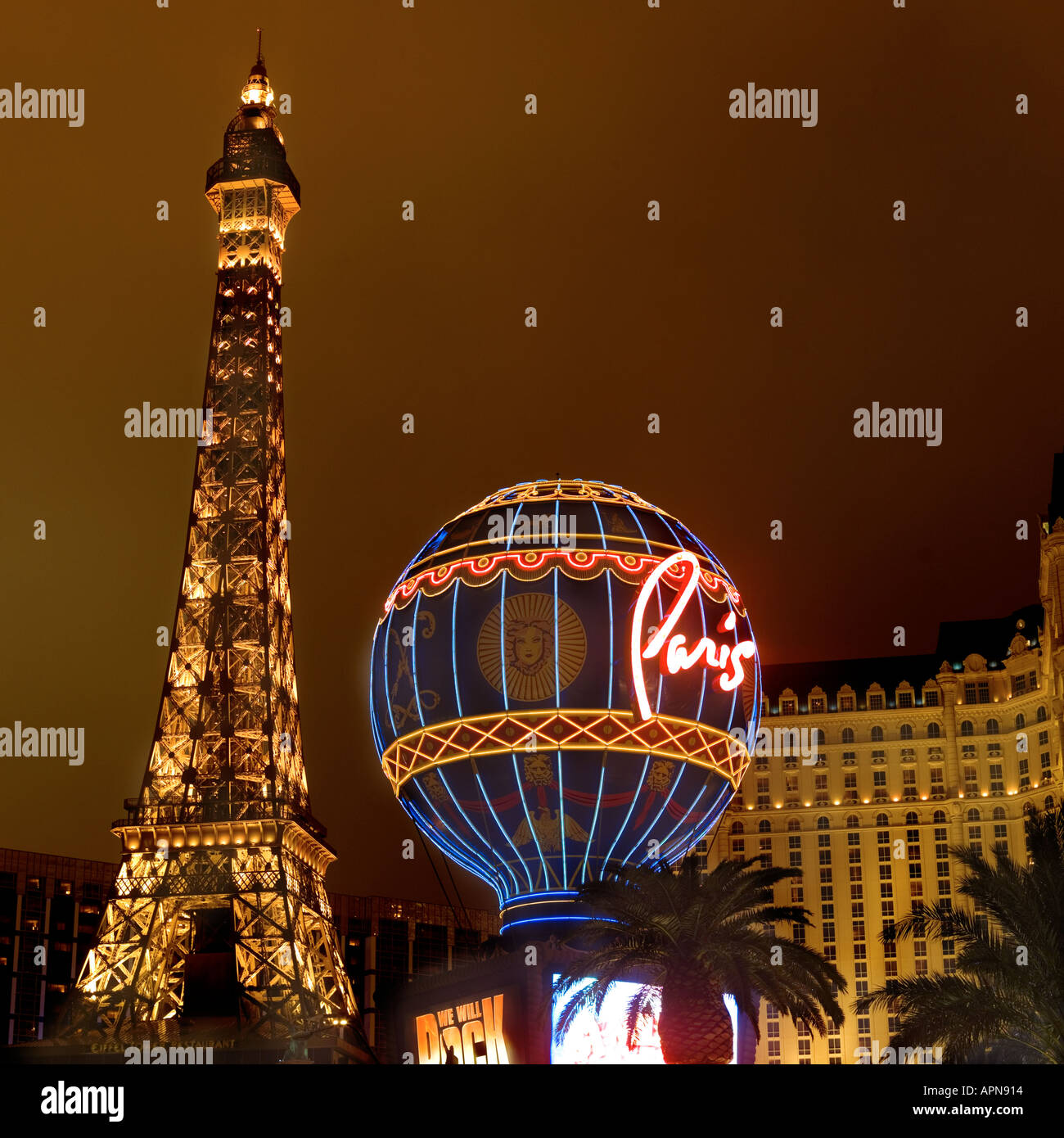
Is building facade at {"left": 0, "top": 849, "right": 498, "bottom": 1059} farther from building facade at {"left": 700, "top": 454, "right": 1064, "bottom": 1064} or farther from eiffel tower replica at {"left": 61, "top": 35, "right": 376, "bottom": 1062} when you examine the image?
eiffel tower replica at {"left": 61, "top": 35, "right": 376, "bottom": 1062}

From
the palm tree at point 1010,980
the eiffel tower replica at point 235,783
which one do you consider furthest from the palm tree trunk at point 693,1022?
the eiffel tower replica at point 235,783

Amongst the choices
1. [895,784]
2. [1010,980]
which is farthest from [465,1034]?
[895,784]

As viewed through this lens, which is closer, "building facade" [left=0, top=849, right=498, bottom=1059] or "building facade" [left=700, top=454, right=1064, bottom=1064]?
"building facade" [left=700, top=454, right=1064, bottom=1064]

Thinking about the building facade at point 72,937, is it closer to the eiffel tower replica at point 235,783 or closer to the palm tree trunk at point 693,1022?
the eiffel tower replica at point 235,783

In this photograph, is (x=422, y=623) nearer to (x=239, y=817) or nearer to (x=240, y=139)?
(x=239, y=817)

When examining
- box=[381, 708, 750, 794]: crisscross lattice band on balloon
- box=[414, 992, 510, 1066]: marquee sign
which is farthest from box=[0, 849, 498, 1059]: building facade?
box=[381, 708, 750, 794]: crisscross lattice band on balloon

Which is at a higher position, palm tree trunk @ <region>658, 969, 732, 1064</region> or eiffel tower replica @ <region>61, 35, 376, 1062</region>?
eiffel tower replica @ <region>61, 35, 376, 1062</region>

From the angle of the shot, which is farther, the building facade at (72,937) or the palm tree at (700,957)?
the building facade at (72,937)
